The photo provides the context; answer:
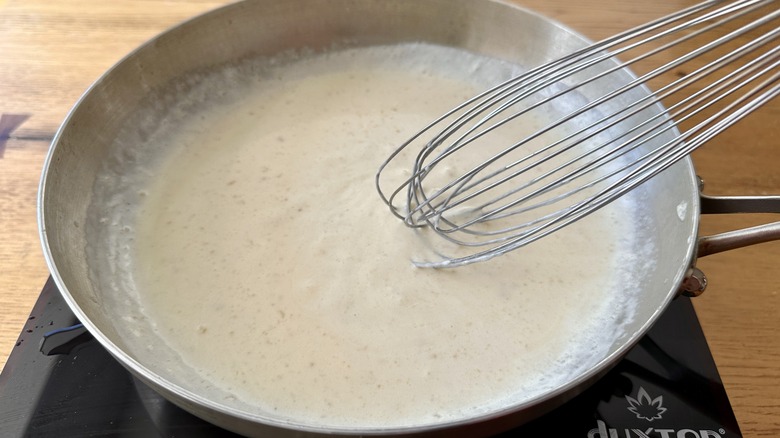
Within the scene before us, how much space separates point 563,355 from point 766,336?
250 millimetres

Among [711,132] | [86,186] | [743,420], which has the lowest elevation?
[743,420]

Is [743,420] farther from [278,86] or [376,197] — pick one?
[278,86]

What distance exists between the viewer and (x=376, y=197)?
845 millimetres

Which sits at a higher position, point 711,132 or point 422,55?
point 711,132

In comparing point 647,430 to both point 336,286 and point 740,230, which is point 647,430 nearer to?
point 740,230

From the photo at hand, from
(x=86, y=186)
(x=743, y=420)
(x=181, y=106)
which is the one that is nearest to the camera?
(x=743, y=420)

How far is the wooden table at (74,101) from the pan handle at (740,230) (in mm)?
136

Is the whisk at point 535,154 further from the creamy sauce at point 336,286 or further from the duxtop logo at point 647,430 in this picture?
the duxtop logo at point 647,430

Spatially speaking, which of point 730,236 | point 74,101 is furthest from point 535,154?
point 74,101

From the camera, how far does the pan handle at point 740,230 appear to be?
1.98 ft

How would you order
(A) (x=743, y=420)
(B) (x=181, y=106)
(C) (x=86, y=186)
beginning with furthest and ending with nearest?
(B) (x=181, y=106) → (C) (x=86, y=186) → (A) (x=743, y=420)

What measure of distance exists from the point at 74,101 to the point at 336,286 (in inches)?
22.2

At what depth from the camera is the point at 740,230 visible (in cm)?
62

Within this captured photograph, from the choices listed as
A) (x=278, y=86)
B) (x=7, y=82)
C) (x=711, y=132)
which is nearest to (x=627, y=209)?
(x=711, y=132)
